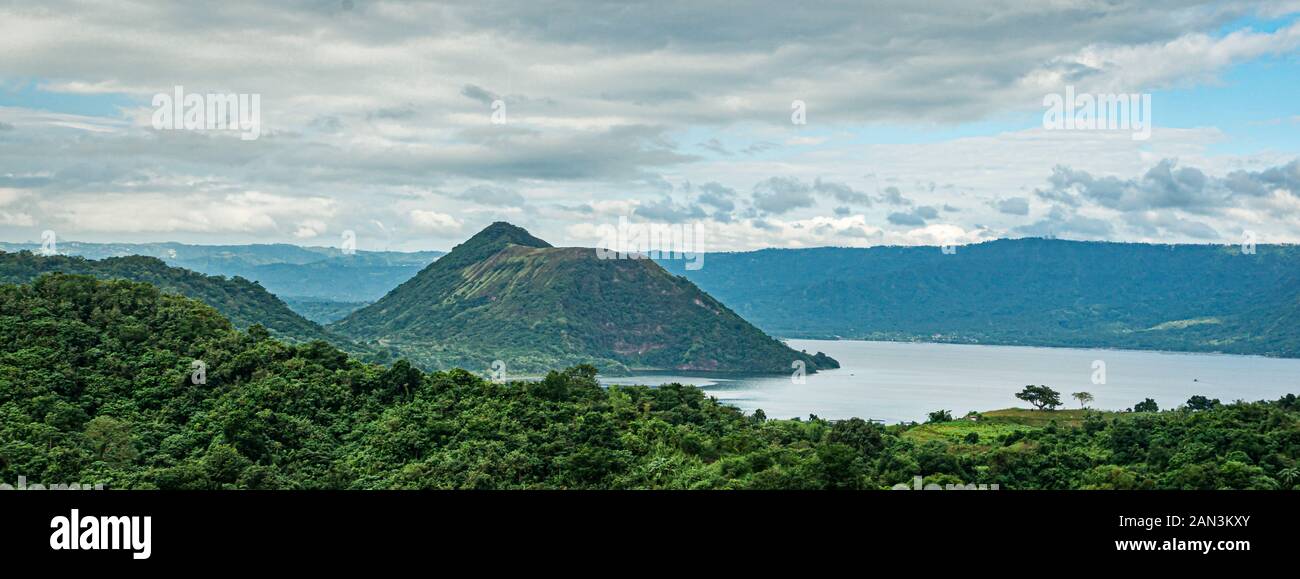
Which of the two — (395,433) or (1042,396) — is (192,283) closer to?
(395,433)

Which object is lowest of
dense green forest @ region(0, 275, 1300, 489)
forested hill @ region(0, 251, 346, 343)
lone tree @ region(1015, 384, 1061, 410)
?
lone tree @ region(1015, 384, 1061, 410)

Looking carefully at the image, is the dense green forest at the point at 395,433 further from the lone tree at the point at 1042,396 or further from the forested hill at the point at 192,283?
the forested hill at the point at 192,283

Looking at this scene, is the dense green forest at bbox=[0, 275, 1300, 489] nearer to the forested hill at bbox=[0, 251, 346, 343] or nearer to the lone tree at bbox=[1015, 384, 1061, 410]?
the lone tree at bbox=[1015, 384, 1061, 410]

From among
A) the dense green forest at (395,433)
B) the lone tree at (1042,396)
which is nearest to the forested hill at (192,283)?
the dense green forest at (395,433)

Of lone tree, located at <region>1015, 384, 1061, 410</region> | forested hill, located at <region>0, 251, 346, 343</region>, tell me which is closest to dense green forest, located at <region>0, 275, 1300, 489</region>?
lone tree, located at <region>1015, 384, 1061, 410</region>
